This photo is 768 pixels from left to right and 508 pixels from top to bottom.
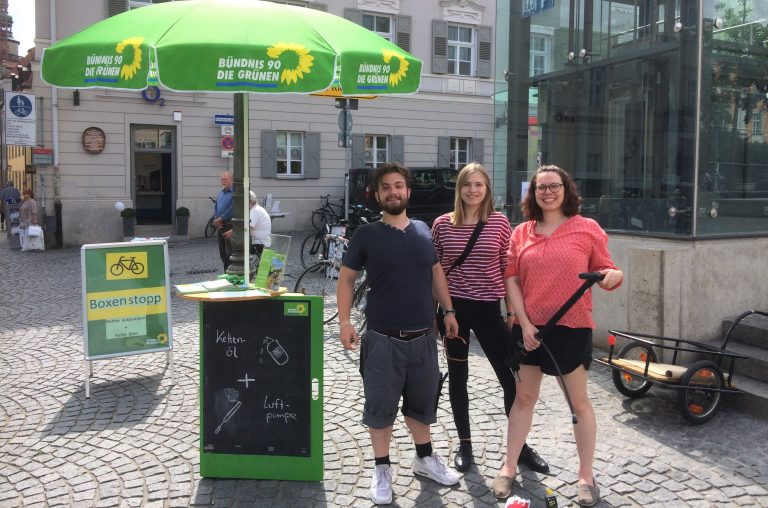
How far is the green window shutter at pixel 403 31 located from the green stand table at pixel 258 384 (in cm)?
1843

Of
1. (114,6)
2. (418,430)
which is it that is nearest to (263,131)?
(114,6)

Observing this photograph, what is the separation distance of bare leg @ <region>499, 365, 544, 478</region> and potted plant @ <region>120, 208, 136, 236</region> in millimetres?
15645

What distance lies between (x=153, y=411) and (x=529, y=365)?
9.33 feet

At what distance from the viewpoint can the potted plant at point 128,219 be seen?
1752cm

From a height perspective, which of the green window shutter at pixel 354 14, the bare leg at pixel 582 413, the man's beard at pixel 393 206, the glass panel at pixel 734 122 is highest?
the green window shutter at pixel 354 14

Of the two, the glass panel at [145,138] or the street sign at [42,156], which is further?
the glass panel at [145,138]

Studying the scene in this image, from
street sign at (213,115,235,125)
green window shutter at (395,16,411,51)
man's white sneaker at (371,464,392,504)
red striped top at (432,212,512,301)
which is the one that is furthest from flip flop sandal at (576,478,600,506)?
green window shutter at (395,16,411,51)

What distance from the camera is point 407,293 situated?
11.5 ft

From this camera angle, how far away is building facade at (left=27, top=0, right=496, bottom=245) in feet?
57.3

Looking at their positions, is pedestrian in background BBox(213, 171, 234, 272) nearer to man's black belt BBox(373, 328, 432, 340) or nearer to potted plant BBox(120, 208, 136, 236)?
man's black belt BBox(373, 328, 432, 340)

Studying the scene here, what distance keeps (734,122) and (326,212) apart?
14.5 m

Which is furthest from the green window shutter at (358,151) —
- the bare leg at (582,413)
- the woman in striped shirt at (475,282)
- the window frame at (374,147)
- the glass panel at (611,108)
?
the bare leg at (582,413)

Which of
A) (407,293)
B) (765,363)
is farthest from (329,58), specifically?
(765,363)

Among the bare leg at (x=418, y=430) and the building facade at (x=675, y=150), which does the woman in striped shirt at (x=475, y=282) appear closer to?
the bare leg at (x=418, y=430)
